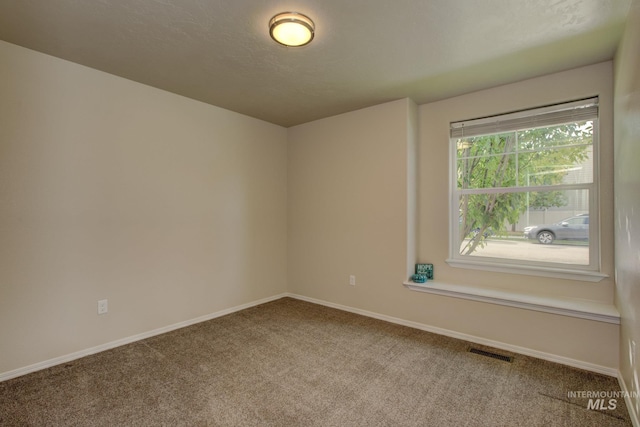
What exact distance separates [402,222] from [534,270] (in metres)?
1.30

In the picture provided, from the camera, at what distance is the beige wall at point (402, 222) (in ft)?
8.42

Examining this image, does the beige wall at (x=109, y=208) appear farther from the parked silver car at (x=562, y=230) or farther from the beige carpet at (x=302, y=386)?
the parked silver car at (x=562, y=230)

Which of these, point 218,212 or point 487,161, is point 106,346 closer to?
point 218,212

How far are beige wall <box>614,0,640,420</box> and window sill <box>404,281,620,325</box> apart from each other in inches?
5.9

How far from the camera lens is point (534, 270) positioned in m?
2.90

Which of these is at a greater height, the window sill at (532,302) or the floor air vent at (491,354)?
the window sill at (532,302)

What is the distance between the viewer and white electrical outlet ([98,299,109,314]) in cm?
274

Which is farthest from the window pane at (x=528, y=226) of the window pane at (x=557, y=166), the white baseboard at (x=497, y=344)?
the white baseboard at (x=497, y=344)

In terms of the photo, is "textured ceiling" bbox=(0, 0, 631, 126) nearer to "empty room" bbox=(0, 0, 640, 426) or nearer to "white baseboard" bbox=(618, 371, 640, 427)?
"empty room" bbox=(0, 0, 640, 426)

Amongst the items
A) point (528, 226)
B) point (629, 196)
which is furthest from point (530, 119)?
point (629, 196)

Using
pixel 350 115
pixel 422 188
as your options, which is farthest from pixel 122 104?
pixel 422 188

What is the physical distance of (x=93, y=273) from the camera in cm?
270
